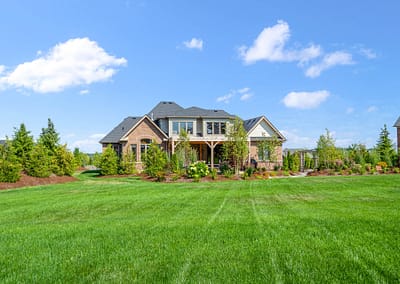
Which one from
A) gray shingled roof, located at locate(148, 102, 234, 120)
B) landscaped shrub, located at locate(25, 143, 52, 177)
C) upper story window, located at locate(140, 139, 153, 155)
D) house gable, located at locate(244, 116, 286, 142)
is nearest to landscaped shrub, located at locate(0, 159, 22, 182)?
landscaped shrub, located at locate(25, 143, 52, 177)

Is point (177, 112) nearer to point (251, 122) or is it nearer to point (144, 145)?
point (144, 145)

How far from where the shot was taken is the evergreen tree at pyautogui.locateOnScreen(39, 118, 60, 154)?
29206mm

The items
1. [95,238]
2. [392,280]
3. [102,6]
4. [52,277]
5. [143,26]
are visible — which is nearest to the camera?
[392,280]

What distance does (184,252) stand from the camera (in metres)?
5.02

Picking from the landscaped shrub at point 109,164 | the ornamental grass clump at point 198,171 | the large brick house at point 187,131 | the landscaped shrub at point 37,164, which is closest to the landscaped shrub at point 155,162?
the ornamental grass clump at point 198,171

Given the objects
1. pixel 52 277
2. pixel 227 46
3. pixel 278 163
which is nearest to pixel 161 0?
pixel 227 46

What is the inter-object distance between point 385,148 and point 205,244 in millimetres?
35590

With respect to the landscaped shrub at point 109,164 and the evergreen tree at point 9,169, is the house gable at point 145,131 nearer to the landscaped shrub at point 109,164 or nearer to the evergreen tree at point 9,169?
the landscaped shrub at point 109,164

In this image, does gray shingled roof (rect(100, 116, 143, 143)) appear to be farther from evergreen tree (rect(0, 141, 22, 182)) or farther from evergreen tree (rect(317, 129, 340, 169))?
evergreen tree (rect(317, 129, 340, 169))

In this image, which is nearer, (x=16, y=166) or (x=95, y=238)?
(x=95, y=238)

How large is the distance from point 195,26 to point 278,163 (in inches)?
658

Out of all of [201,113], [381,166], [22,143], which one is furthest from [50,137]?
[381,166]

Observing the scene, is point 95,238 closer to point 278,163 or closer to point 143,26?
point 143,26

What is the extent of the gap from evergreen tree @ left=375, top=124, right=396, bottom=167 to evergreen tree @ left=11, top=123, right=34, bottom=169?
2928 centimetres
